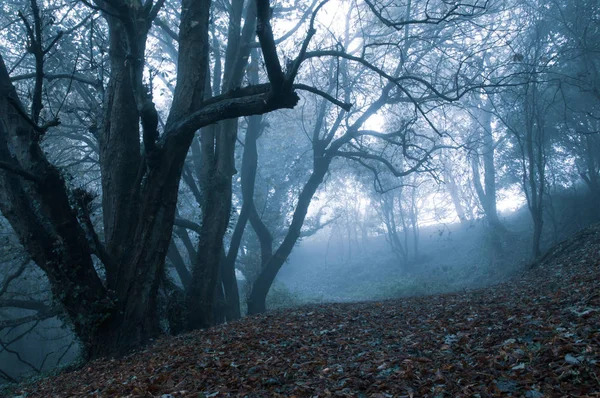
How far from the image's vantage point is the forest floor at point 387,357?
12.0ft

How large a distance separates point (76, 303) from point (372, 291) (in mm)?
22082

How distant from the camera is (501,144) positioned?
2419 cm

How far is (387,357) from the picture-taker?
15.5 feet

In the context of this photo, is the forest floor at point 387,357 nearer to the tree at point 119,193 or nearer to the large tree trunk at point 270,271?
the tree at point 119,193

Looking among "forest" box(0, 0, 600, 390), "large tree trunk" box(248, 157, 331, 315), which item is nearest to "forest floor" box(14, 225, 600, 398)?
"forest" box(0, 0, 600, 390)

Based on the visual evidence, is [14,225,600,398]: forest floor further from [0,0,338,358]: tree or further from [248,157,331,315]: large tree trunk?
[248,157,331,315]: large tree trunk

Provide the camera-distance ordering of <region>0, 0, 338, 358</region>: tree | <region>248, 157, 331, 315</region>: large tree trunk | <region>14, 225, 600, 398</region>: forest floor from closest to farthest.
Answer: <region>14, 225, 600, 398</region>: forest floor < <region>0, 0, 338, 358</region>: tree < <region>248, 157, 331, 315</region>: large tree trunk

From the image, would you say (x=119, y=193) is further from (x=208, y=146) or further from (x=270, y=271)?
(x=270, y=271)

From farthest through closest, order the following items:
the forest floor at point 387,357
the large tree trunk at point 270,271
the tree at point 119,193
Result: the large tree trunk at point 270,271
the tree at point 119,193
the forest floor at point 387,357

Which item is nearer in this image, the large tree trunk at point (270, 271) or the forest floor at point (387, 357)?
the forest floor at point (387, 357)

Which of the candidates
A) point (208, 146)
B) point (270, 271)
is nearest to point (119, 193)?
point (208, 146)

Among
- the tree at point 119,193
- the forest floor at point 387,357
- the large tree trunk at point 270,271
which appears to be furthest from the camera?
the large tree trunk at point 270,271

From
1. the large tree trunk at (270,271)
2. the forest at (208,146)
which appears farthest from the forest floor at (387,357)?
the large tree trunk at (270,271)

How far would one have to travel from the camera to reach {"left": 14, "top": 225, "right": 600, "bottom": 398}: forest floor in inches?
144
